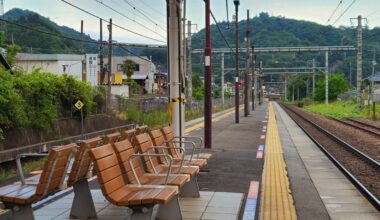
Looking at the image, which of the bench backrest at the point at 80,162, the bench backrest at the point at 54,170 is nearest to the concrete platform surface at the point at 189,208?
the bench backrest at the point at 80,162

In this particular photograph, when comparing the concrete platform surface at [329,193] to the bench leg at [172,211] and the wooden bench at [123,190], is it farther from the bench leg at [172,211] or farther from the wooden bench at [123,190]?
the wooden bench at [123,190]

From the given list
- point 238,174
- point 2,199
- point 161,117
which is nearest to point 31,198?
point 2,199

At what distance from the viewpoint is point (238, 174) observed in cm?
1053

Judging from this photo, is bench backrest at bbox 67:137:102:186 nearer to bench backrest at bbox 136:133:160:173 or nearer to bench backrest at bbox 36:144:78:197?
bench backrest at bbox 36:144:78:197

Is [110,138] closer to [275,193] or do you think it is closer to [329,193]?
[275,193]

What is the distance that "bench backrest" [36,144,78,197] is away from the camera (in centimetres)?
536

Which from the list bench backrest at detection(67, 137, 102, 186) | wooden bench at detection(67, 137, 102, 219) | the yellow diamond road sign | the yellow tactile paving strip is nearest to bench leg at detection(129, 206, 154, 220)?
bench backrest at detection(67, 137, 102, 186)

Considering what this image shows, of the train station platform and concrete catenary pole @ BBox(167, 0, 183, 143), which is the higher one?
concrete catenary pole @ BBox(167, 0, 183, 143)

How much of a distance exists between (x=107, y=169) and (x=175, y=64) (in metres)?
5.53

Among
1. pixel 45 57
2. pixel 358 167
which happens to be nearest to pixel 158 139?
pixel 358 167

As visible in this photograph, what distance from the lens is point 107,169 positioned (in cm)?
536

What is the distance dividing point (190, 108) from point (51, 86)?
24961 mm

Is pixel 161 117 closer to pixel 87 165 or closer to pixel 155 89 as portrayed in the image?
pixel 87 165

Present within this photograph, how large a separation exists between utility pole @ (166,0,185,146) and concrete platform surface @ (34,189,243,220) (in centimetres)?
301
